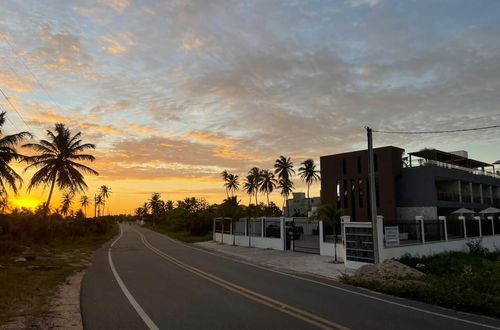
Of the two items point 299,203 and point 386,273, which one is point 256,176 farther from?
point 386,273

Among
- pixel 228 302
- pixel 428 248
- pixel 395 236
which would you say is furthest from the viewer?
pixel 428 248

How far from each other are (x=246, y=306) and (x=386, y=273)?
754cm

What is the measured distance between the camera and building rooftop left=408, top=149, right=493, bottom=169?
4888 centimetres

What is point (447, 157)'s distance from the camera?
53.7 metres

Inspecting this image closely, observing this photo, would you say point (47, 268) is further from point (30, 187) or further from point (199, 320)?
point (30, 187)

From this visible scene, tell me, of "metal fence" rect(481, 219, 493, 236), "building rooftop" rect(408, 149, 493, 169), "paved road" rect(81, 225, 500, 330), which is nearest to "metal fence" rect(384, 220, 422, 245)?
"paved road" rect(81, 225, 500, 330)

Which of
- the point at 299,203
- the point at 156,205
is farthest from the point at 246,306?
the point at 156,205

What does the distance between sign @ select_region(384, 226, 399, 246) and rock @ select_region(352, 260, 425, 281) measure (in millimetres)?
4145

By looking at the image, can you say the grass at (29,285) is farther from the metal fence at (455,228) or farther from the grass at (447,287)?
the metal fence at (455,228)

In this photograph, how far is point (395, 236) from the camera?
20125 mm

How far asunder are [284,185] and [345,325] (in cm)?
7549

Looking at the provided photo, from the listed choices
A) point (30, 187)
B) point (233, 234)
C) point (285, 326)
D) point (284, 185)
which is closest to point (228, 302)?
point (285, 326)

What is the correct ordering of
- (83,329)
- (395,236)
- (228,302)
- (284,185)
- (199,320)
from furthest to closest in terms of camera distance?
(284,185)
(395,236)
(228,302)
(199,320)
(83,329)

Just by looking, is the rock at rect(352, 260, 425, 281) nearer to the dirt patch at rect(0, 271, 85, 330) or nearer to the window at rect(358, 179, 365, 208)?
the dirt patch at rect(0, 271, 85, 330)
